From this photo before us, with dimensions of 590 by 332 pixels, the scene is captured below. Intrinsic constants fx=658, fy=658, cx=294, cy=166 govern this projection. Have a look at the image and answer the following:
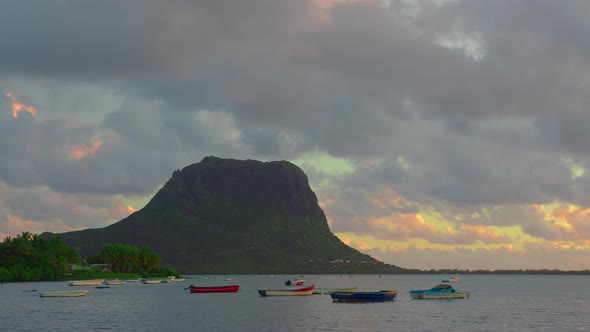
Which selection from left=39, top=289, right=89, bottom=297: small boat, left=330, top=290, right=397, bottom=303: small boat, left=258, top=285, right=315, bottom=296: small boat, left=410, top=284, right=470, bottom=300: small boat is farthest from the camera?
left=258, top=285, right=315, bottom=296: small boat

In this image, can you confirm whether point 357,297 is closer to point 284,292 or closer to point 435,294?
point 435,294

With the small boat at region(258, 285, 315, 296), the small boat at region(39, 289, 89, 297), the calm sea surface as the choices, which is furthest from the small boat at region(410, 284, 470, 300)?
the small boat at region(39, 289, 89, 297)

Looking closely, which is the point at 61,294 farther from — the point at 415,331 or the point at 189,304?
the point at 415,331

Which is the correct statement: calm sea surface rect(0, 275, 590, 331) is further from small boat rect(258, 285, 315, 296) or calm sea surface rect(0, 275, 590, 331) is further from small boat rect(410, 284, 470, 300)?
small boat rect(258, 285, 315, 296)

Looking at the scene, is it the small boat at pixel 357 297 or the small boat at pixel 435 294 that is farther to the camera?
the small boat at pixel 435 294

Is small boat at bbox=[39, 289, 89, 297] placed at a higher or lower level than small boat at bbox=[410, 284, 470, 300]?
lower

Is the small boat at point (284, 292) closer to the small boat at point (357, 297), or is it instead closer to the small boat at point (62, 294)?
the small boat at point (357, 297)

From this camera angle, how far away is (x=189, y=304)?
146 meters

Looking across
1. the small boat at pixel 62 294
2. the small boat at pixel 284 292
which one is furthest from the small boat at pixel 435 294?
the small boat at pixel 62 294

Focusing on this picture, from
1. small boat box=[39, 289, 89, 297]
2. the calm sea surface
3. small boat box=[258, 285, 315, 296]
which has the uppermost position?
small boat box=[258, 285, 315, 296]

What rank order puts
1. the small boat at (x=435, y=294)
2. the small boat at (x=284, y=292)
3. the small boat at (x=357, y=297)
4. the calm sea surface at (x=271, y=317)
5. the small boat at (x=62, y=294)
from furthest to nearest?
the small boat at (x=284, y=292)
the small boat at (x=435, y=294)
the small boat at (x=62, y=294)
the small boat at (x=357, y=297)
the calm sea surface at (x=271, y=317)

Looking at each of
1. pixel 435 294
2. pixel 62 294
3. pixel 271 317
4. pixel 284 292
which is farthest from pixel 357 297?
pixel 62 294

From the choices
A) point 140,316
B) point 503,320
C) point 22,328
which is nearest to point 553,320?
point 503,320

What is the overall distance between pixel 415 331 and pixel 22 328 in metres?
54.0
